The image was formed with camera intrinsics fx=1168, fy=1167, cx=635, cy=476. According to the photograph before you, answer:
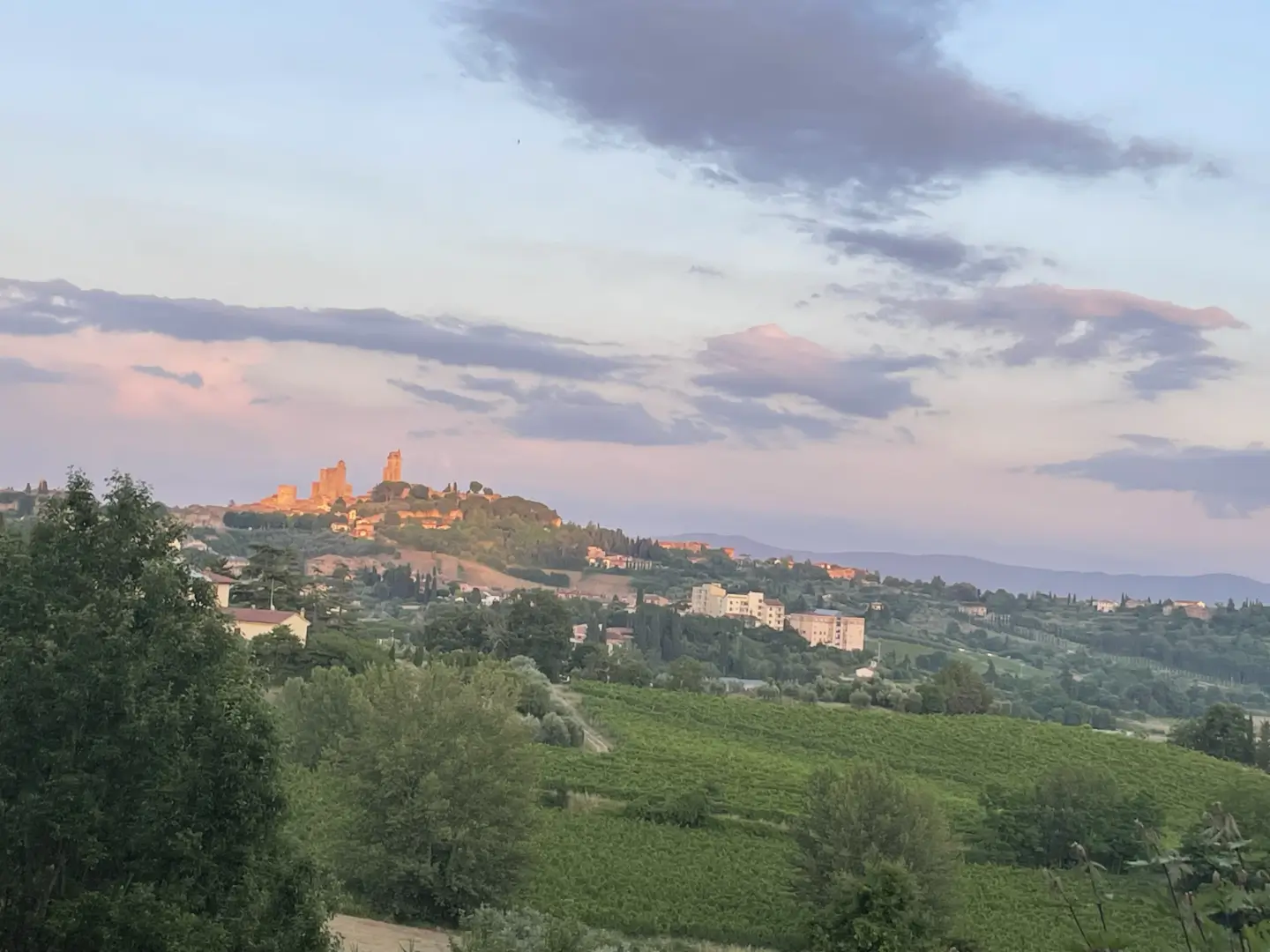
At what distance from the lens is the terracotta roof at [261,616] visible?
59.0 metres

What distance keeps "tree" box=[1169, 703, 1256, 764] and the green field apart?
537 cm

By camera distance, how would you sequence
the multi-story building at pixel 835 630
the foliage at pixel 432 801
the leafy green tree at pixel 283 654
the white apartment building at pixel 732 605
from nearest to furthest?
1. the foliage at pixel 432 801
2. the leafy green tree at pixel 283 654
3. the multi-story building at pixel 835 630
4. the white apartment building at pixel 732 605

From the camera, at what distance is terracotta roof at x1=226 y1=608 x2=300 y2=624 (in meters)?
59.0

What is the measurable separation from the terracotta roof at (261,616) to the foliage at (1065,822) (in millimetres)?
37187

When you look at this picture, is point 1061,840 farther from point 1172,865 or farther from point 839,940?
point 1172,865

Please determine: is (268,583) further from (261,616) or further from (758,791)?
(758,791)

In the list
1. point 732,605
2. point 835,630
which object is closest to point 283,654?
point 835,630

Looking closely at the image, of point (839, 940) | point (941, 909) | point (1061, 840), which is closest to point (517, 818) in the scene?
point (839, 940)

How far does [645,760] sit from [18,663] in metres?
35.4

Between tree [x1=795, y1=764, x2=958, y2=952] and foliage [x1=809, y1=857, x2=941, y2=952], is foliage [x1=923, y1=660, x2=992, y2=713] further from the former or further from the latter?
foliage [x1=809, y1=857, x2=941, y2=952]

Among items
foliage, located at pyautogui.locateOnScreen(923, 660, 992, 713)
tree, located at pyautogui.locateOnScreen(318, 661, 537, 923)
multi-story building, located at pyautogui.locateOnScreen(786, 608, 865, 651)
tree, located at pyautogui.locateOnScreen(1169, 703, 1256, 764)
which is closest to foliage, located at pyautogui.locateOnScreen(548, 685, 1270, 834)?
tree, located at pyautogui.locateOnScreen(1169, 703, 1256, 764)

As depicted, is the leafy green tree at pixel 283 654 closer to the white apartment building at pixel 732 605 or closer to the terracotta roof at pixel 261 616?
the terracotta roof at pixel 261 616

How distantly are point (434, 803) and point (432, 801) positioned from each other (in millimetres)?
153

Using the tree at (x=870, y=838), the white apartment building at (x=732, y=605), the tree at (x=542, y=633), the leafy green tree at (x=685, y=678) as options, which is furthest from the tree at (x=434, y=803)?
the white apartment building at (x=732, y=605)
